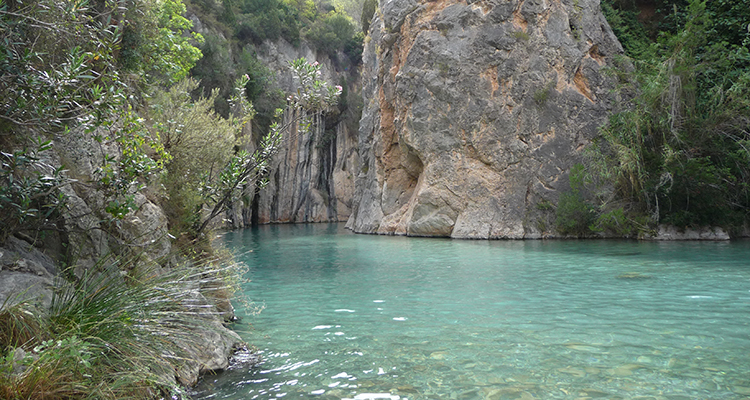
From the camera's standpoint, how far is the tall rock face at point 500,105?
1841cm

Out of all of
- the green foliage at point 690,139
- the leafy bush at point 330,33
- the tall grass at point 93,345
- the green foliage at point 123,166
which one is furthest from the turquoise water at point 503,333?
the leafy bush at point 330,33

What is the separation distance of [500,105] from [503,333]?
15.2m

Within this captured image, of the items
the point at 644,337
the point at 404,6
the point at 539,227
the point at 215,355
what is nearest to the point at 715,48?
the point at 539,227

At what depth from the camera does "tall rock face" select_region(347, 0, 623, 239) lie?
18.4 metres

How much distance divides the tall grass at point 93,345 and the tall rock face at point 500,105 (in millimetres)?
15746

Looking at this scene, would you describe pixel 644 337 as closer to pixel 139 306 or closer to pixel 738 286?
pixel 738 286

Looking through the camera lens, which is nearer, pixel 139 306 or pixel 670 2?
pixel 139 306

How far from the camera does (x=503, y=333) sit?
192 inches

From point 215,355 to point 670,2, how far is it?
2204cm

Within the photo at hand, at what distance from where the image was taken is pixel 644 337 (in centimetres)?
459

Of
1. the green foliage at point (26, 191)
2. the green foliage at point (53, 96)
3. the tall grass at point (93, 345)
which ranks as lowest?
the tall grass at point (93, 345)

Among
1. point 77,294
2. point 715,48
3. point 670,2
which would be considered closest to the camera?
point 77,294

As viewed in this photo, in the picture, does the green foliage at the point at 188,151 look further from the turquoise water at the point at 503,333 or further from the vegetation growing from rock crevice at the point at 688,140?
the vegetation growing from rock crevice at the point at 688,140

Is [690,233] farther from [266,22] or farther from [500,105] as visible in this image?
[266,22]
